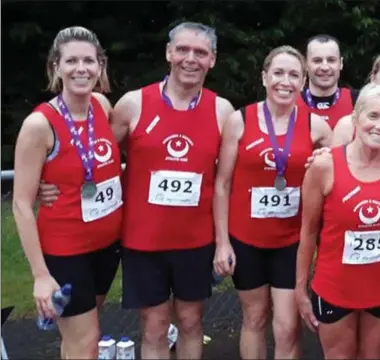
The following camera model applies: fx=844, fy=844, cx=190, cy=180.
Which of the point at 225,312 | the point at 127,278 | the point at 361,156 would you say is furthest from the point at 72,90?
the point at 225,312

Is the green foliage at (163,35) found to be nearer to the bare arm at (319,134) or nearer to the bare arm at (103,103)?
the bare arm at (319,134)

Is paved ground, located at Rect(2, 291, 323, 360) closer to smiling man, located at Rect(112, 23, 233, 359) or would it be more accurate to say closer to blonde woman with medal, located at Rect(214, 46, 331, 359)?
blonde woman with medal, located at Rect(214, 46, 331, 359)

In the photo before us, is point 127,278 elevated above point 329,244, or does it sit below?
below

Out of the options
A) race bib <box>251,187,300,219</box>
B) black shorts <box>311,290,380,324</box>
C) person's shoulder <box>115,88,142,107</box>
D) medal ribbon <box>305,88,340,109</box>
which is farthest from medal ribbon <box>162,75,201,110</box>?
black shorts <box>311,290,380,324</box>

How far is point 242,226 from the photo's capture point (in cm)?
436

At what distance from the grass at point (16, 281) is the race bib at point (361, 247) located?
3.32 meters

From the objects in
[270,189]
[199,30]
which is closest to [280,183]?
[270,189]

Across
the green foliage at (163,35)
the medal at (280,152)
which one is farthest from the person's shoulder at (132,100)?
the green foliage at (163,35)

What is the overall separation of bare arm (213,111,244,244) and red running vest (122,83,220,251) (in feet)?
0.12

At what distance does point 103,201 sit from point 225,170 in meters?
0.66

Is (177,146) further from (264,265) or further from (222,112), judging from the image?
(264,265)

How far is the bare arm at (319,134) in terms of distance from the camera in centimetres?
431

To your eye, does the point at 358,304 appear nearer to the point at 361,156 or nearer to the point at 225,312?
the point at 361,156

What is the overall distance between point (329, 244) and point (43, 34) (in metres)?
9.00
